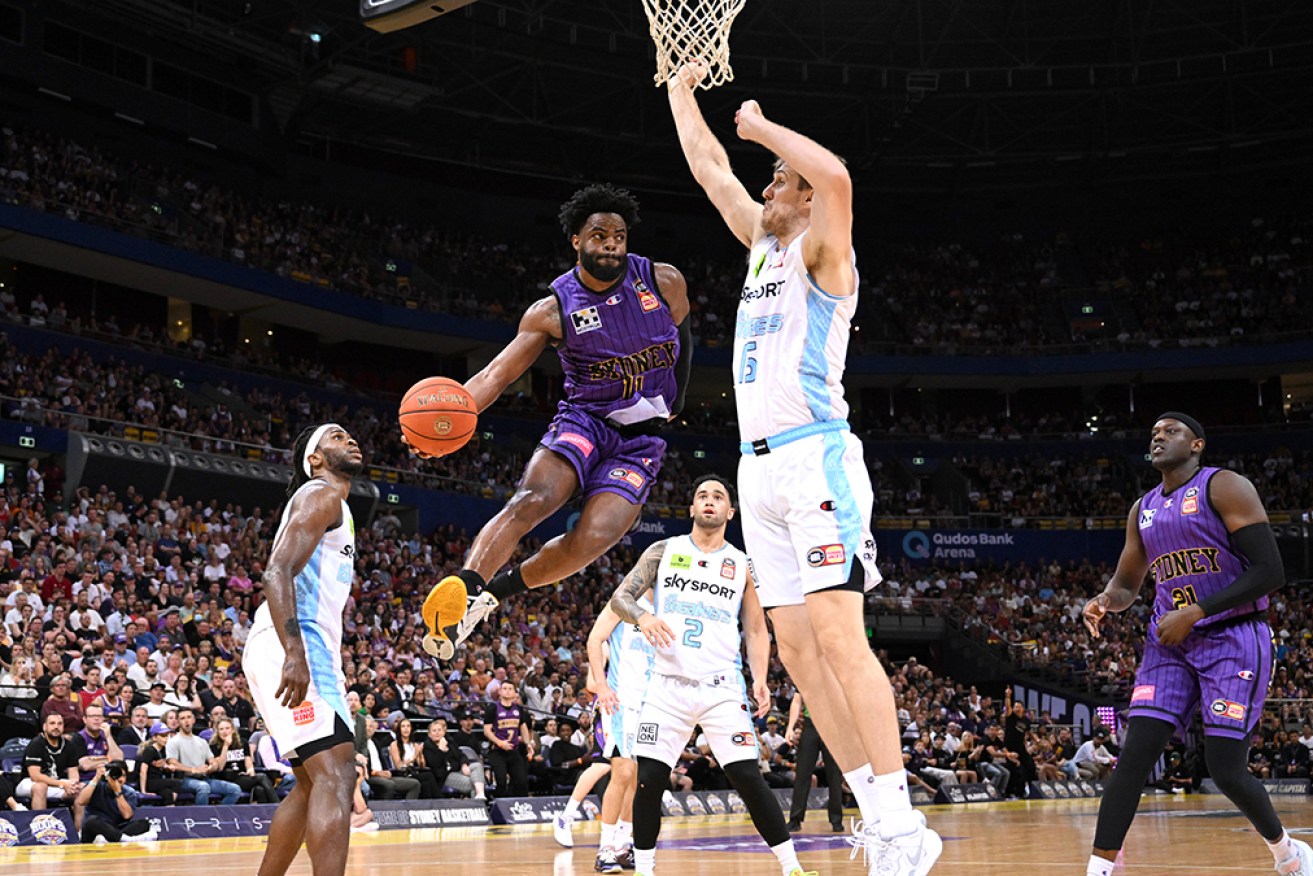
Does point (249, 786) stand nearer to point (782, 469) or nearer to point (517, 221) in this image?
point (782, 469)

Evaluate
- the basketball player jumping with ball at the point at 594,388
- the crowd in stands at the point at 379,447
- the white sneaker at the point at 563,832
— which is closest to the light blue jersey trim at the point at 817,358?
the basketball player jumping with ball at the point at 594,388

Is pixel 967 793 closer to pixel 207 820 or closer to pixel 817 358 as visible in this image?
pixel 207 820

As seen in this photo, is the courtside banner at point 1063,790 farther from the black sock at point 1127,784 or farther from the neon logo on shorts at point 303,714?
the neon logo on shorts at point 303,714

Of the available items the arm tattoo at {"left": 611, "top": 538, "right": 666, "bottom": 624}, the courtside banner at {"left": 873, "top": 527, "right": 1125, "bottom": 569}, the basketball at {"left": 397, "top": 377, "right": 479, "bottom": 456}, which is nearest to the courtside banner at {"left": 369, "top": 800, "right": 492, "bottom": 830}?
the arm tattoo at {"left": 611, "top": 538, "right": 666, "bottom": 624}

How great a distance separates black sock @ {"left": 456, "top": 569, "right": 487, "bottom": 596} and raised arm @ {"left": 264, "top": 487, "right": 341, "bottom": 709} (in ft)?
2.52

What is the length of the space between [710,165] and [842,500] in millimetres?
1938

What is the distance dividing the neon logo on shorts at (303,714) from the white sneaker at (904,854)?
281cm

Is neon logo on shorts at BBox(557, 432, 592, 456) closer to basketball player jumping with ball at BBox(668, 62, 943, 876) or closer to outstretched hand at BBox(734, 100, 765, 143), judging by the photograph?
basketball player jumping with ball at BBox(668, 62, 943, 876)

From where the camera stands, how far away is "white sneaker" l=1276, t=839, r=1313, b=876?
6.98 metres

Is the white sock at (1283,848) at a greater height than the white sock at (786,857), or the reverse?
the white sock at (1283,848)

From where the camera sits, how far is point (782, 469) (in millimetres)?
5848

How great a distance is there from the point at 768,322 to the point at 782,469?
2.25ft

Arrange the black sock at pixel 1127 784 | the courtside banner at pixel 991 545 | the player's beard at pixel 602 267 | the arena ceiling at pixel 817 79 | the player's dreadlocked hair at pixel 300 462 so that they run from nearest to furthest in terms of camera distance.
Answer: the black sock at pixel 1127 784 < the player's beard at pixel 602 267 < the player's dreadlocked hair at pixel 300 462 < the arena ceiling at pixel 817 79 < the courtside banner at pixel 991 545

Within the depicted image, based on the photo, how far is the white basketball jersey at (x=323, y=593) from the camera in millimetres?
6844
